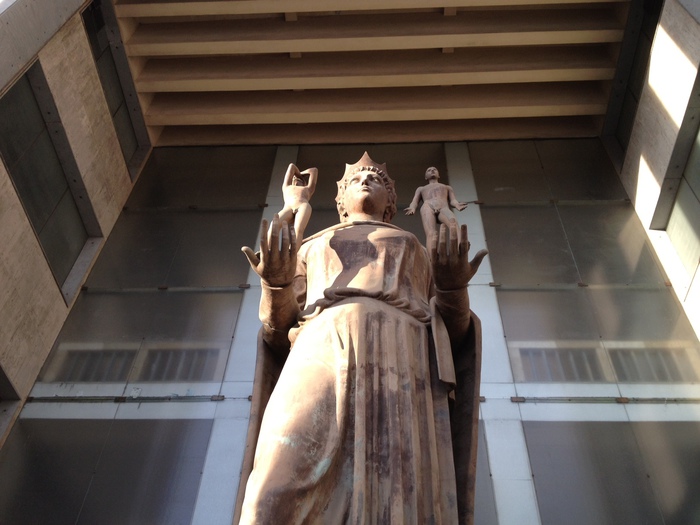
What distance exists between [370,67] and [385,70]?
0.22 m

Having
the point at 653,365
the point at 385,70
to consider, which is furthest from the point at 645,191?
the point at 385,70

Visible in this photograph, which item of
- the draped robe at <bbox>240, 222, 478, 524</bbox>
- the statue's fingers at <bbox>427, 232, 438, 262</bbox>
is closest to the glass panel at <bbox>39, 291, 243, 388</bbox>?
the draped robe at <bbox>240, 222, 478, 524</bbox>

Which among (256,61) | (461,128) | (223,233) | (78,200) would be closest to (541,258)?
(461,128)

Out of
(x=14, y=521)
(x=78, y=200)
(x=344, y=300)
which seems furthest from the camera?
(x=78, y=200)

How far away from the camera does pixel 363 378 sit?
4.39 meters

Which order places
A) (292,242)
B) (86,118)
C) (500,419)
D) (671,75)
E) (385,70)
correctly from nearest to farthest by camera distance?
(292,242) < (500,419) < (671,75) < (86,118) < (385,70)

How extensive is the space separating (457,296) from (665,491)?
3.87 meters

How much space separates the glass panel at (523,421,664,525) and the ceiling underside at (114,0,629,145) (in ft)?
17.0

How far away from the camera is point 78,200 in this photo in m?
10.2

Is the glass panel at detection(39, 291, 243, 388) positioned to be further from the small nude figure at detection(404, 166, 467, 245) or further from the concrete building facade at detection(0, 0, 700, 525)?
the small nude figure at detection(404, 166, 467, 245)

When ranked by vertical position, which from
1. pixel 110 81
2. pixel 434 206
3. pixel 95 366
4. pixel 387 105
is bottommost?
pixel 434 206

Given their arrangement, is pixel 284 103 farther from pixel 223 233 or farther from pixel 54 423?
pixel 54 423

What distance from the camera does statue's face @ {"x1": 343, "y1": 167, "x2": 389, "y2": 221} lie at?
595 centimetres

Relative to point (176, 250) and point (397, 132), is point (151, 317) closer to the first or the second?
point (176, 250)
